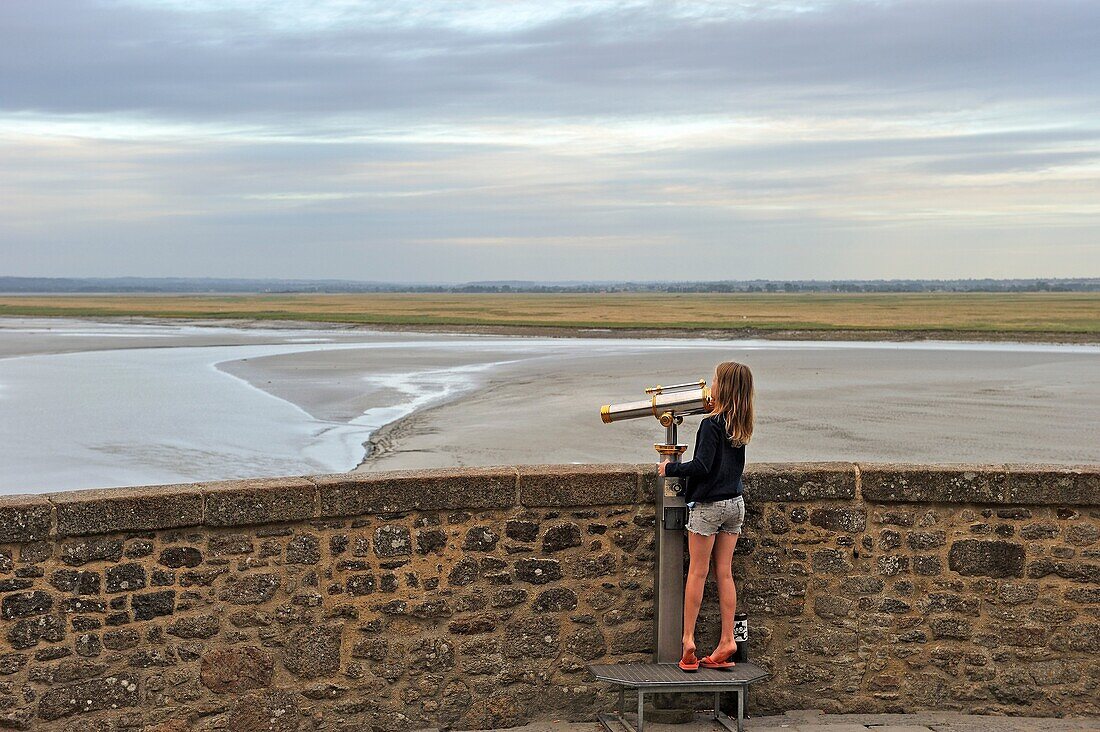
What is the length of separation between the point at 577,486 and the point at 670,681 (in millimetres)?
1011

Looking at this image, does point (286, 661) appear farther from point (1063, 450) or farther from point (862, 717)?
point (1063, 450)

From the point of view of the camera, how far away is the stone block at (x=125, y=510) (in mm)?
5164

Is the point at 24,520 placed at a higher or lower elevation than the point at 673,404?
lower

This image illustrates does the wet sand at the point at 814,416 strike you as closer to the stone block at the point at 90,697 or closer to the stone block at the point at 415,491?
the stone block at the point at 415,491

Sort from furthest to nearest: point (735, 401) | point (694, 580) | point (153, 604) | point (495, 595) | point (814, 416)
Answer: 1. point (814, 416)
2. point (495, 595)
3. point (694, 580)
4. point (735, 401)
5. point (153, 604)

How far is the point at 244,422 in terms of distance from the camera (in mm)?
23094

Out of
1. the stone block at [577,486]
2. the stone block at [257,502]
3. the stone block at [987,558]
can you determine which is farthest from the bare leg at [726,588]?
the stone block at [257,502]

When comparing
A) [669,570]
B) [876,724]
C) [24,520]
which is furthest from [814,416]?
[24,520]

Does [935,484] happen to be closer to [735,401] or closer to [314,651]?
[735,401]

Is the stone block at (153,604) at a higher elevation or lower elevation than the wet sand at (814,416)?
higher

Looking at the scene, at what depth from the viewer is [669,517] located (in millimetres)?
5738

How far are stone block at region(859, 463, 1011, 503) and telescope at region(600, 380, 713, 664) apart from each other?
101 cm

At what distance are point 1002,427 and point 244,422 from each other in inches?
563

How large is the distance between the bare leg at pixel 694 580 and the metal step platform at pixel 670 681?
0.45 feet
